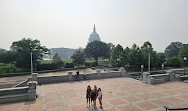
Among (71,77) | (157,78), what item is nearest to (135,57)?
(157,78)

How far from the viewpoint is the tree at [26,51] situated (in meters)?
36.2

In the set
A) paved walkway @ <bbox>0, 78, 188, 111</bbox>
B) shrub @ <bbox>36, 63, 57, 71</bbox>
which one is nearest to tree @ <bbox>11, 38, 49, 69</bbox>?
shrub @ <bbox>36, 63, 57, 71</bbox>

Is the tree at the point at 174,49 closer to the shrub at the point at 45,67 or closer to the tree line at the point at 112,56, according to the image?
the tree line at the point at 112,56

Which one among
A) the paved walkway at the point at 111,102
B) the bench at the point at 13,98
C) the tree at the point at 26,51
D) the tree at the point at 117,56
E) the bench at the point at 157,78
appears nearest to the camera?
the paved walkway at the point at 111,102

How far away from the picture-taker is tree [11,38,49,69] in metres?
36.2

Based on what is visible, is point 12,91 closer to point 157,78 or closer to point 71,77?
point 71,77

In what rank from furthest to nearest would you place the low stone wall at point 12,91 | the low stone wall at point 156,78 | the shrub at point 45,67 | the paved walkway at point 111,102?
the shrub at point 45,67 → the low stone wall at point 156,78 → the low stone wall at point 12,91 → the paved walkway at point 111,102

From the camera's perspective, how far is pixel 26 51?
37.0 metres

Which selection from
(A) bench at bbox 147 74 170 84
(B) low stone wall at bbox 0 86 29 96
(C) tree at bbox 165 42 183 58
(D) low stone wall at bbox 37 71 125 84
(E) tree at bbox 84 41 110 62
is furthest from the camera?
(C) tree at bbox 165 42 183 58

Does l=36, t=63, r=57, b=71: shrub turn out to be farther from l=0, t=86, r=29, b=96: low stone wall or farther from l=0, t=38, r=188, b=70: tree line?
l=0, t=86, r=29, b=96: low stone wall

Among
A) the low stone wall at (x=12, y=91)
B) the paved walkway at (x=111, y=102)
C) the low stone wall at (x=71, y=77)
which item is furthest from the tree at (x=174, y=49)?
the low stone wall at (x=12, y=91)

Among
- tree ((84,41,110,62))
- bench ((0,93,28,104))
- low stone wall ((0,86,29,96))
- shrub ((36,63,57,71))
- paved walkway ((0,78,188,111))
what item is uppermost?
tree ((84,41,110,62))

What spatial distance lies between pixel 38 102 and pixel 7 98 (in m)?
2.90

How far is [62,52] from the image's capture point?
609ft
